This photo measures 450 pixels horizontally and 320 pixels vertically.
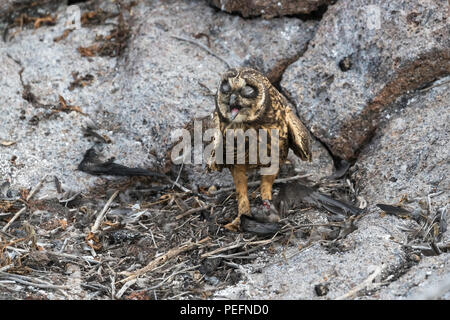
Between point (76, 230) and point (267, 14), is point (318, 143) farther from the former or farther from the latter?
point (76, 230)

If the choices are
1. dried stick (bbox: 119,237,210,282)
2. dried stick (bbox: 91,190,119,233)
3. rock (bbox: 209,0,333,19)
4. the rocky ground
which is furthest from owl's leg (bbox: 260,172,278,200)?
rock (bbox: 209,0,333,19)

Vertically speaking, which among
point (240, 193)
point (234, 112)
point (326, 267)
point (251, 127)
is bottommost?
point (326, 267)

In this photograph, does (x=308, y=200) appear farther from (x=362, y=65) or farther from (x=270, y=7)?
(x=270, y=7)

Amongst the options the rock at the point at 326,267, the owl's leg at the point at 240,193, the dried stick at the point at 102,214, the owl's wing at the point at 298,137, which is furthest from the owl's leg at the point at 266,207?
the dried stick at the point at 102,214

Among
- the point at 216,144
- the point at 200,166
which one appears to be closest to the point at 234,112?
the point at 216,144

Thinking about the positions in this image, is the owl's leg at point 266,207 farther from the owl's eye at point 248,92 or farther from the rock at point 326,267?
the owl's eye at point 248,92

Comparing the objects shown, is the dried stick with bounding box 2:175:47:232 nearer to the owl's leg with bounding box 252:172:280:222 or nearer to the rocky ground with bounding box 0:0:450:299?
the rocky ground with bounding box 0:0:450:299
